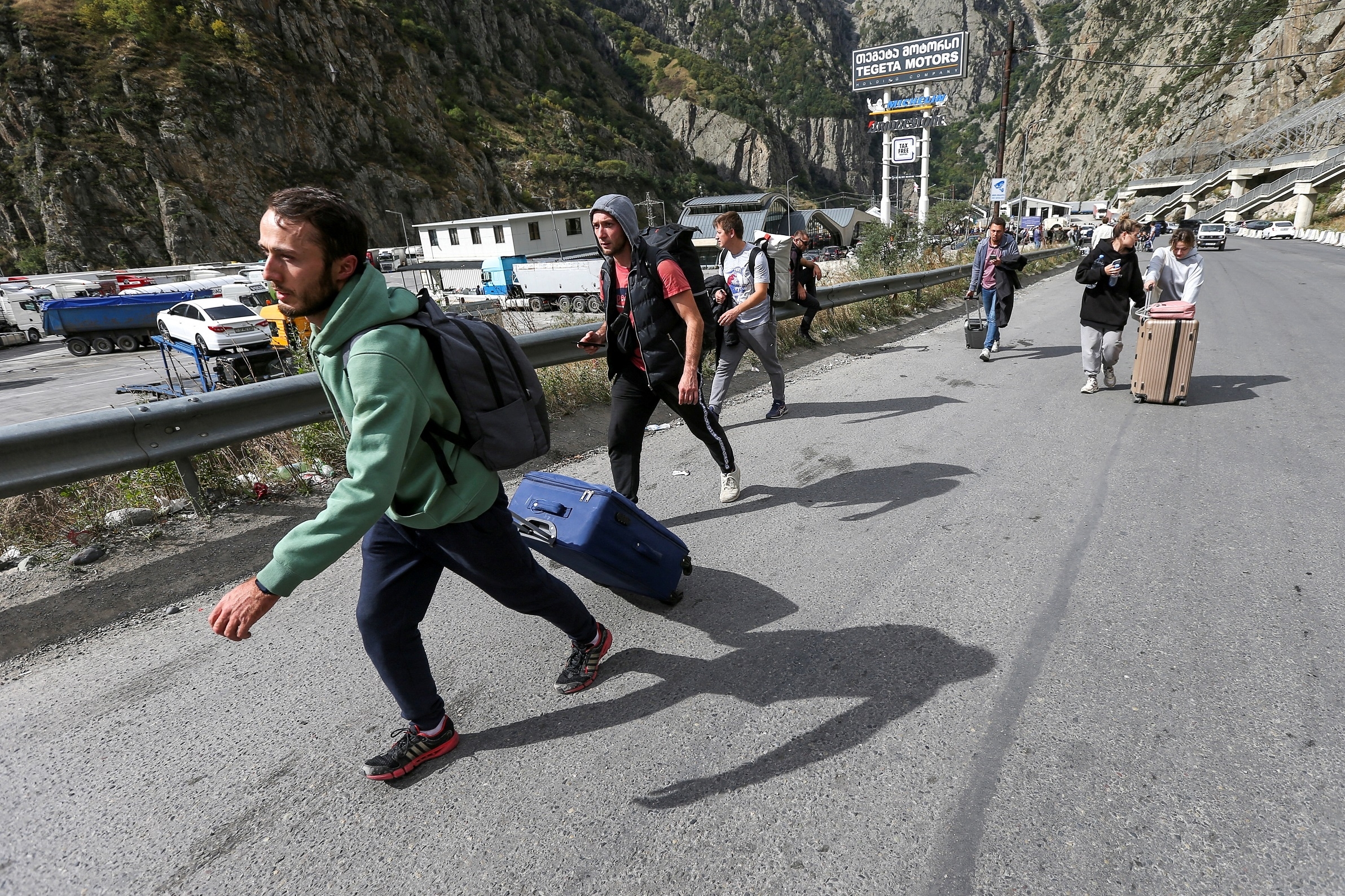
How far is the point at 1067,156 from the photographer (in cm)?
11712

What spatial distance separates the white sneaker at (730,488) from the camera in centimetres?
434

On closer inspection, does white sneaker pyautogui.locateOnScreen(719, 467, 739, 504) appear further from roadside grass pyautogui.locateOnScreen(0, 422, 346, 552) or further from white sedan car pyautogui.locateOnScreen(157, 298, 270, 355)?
white sedan car pyautogui.locateOnScreen(157, 298, 270, 355)

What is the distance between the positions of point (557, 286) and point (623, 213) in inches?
1304

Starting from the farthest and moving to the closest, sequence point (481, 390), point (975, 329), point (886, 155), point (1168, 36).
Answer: point (1168, 36) → point (886, 155) → point (975, 329) → point (481, 390)

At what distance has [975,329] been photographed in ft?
29.7

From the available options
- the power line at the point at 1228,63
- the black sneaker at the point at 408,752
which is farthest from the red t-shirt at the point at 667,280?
the power line at the point at 1228,63

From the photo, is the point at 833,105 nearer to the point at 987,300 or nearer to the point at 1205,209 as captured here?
the point at 1205,209

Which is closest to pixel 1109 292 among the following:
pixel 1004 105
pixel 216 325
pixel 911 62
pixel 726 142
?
pixel 216 325

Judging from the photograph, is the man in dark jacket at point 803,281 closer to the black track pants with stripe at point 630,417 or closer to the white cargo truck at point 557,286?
the black track pants with stripe at point 630,417

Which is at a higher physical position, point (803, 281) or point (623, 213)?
point (623, 213)

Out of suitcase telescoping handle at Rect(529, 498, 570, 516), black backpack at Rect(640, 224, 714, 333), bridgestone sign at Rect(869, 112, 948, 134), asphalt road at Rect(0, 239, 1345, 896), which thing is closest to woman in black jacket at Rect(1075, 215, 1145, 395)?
asphalt road at Rect(0, 239, 1345, 896)

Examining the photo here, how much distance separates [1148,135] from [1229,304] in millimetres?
106857

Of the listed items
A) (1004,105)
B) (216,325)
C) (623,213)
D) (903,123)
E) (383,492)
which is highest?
(903,123)

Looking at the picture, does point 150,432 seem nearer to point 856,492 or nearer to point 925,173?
point 856,492
